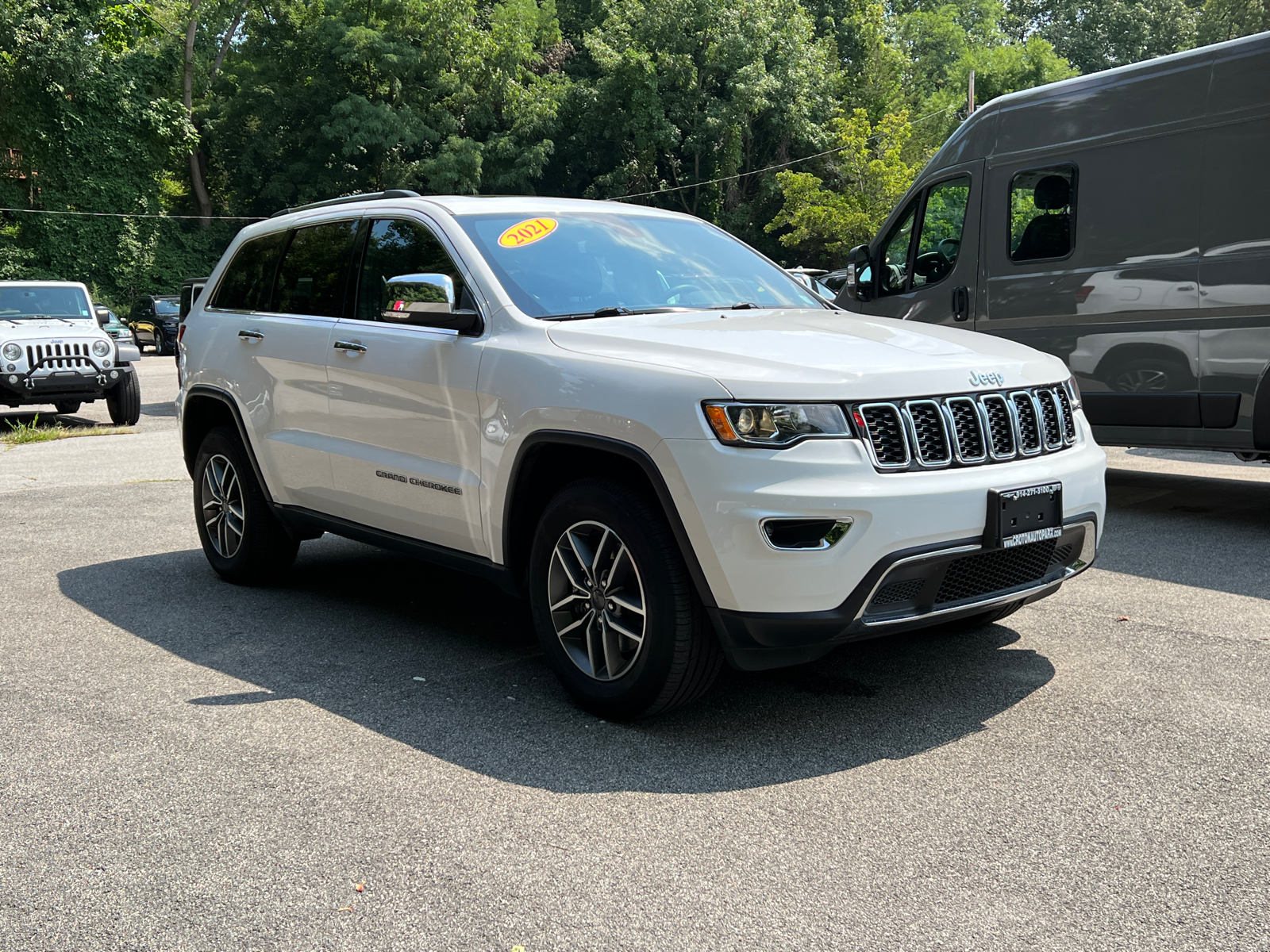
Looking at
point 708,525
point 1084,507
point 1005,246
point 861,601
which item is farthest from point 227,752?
point 1005,246

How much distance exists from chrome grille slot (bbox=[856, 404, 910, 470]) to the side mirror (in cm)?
158

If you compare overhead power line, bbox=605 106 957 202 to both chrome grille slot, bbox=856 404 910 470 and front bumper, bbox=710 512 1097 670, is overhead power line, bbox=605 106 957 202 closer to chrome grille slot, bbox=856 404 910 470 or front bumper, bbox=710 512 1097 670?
front bumper, bbox=710 512 1097 670

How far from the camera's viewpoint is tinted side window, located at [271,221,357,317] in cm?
555

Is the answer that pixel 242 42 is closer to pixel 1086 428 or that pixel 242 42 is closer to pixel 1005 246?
pixel 1005 246

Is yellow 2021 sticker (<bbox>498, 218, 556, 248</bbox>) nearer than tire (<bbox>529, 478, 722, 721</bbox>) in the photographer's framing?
No

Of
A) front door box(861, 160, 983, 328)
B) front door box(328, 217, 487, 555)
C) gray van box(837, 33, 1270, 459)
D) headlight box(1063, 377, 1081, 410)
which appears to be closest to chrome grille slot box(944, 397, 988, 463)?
headlight box(1063, 377, 1081, 410)

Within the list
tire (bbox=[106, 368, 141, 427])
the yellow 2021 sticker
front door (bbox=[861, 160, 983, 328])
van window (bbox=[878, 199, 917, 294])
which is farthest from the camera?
tire (bbox=[106, 368, 141, 427])

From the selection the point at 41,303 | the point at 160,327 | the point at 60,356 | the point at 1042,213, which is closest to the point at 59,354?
the point at 60,356

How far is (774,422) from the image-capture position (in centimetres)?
373

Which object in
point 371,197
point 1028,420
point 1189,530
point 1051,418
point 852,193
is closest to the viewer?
point 1028,420

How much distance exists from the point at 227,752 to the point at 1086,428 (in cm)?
323

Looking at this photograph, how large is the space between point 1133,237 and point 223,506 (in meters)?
5.71

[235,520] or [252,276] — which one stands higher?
[252,276]

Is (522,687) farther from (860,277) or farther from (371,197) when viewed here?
(860,277)
